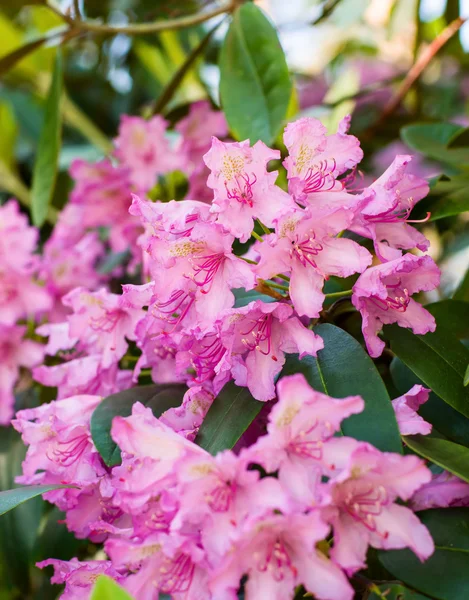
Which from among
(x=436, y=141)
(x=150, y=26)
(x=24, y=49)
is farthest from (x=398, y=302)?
(x=24, y=49)

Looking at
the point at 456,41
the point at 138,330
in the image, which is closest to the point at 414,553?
the point at 138,330

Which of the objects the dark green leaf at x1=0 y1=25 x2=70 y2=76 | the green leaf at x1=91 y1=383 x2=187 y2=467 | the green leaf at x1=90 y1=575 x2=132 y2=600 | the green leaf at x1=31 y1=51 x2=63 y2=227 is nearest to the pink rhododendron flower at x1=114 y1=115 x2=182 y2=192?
the green leaf at x1=31 y1=51 x2=63 y2=227

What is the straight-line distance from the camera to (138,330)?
0.76m

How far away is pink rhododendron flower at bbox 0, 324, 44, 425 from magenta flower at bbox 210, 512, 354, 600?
0.70m

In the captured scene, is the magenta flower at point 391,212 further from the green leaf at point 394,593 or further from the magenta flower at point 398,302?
the green leaf at point 394,593

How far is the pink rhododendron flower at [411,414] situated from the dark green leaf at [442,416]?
0.25ft

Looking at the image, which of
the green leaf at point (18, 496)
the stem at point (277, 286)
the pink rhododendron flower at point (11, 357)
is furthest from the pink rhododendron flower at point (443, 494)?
the pink rhododendron flower at point (11, 357)

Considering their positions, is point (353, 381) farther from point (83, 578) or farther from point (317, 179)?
point (83, 578)

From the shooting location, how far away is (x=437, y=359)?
70 cm

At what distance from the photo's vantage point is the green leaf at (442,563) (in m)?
0.55

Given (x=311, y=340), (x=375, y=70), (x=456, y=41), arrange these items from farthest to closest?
(x=375, y=70) < (x=456, y=41) < (x=311, y=340)

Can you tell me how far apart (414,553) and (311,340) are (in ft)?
0.66

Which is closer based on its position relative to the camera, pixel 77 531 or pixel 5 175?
pixel 77 531

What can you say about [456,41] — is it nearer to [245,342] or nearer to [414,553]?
[245,342]
